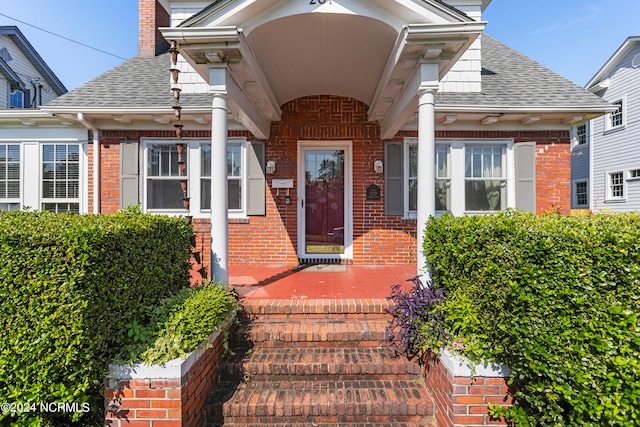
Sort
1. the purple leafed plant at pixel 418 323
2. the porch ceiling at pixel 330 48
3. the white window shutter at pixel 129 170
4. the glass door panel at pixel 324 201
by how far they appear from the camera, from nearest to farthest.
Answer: the purple leafed plant at pixel 418 323
the porch ceiling at pixel 330 48
the white window shutter at pixel 129 170
the glass door panel at pixel 324 201

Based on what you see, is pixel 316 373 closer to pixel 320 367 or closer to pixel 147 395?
pixel 320 367

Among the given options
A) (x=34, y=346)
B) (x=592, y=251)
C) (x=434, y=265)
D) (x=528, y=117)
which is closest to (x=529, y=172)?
(x=528, y=117)

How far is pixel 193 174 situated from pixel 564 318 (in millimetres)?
5602

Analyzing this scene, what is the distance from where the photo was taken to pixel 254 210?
5.61m

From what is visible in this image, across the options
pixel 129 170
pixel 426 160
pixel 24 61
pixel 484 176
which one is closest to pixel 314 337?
pixel 426 160

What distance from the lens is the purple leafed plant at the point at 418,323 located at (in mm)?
2486

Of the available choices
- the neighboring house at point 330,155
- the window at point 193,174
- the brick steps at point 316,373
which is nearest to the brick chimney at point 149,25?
the neighboring house at point 330,155

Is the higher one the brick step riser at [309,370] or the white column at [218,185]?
the white column at [218,185]

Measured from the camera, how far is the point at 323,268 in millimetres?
5195

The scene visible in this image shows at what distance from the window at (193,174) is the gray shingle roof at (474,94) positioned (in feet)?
2.68

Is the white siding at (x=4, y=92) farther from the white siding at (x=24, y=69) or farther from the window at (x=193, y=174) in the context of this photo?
the window at (x=193, y=174)

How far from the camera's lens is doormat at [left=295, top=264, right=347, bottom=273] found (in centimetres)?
503

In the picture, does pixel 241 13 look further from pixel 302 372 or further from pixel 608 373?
pixel 608 373

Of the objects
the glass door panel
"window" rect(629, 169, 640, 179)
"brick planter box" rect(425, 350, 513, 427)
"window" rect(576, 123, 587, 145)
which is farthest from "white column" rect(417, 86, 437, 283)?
"window" rect(576, 123, 587, 145)
